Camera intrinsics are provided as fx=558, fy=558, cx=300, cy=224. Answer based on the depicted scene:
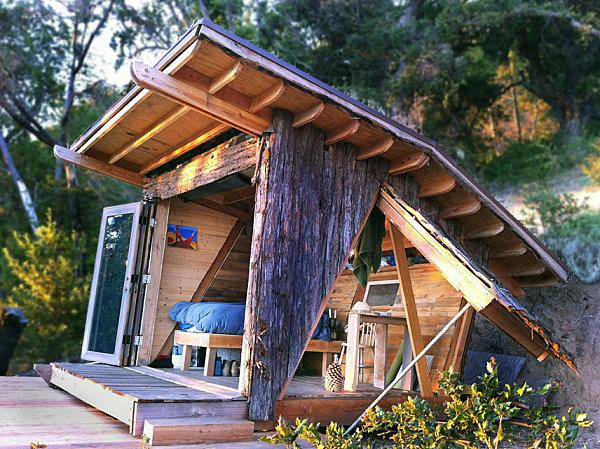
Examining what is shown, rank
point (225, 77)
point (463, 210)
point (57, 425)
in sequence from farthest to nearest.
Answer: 1. point (463, 210)
2. point (57, 425)
3. point (225, 77)

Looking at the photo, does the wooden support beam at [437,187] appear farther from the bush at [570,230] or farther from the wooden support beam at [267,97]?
the bush at [570,230]

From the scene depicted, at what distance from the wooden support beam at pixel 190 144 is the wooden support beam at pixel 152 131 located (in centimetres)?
38

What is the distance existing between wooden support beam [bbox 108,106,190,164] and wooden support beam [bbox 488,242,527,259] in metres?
3.59

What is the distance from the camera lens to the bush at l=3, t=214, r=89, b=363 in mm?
11477

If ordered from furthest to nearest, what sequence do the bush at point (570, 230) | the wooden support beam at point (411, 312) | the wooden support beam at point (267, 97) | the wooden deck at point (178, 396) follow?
the bush at point (570, 230), the wooden support beam at point (411, 312), the wooden support beam at point (267, 97), the wooden deck at point (178, 396)

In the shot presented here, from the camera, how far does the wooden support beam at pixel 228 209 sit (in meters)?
7.18

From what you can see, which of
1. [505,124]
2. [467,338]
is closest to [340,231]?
[467,338]

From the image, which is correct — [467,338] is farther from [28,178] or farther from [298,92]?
[28,178]

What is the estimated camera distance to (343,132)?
4.70 metres

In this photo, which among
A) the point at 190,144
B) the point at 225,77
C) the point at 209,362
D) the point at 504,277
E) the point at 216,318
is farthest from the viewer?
the point at 504,277

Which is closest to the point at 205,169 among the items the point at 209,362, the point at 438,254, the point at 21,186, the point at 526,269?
the point at 209,362

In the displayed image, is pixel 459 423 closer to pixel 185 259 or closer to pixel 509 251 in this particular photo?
pixel 509 251

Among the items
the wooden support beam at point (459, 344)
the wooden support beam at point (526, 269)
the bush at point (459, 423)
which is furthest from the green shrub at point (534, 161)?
the bush at point (459, 423)

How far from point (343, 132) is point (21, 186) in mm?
13336
